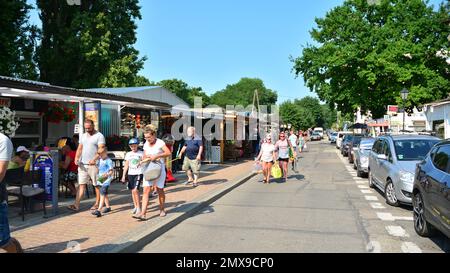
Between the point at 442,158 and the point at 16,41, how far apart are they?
29853 mm

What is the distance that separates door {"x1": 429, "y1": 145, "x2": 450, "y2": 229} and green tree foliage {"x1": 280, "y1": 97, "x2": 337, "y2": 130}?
59455 millimetres

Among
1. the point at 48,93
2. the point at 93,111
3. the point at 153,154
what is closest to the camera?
the point at 153,154

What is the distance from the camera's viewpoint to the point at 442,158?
20.6 ft

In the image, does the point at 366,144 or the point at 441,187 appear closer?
the point at 441,187

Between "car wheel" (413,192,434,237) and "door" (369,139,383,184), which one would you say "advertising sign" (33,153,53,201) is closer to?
"car wheel" (413,192,434,237)

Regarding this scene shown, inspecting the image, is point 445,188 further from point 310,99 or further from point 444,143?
point 310,99

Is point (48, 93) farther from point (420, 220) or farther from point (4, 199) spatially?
point (420, 220)

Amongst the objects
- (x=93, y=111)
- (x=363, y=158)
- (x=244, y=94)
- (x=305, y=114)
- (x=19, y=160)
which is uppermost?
(x=244, y=94)

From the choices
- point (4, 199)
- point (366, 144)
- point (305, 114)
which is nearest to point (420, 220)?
point (4, 199)

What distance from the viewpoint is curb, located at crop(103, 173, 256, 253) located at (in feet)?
19.1

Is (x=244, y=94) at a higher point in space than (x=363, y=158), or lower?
higher

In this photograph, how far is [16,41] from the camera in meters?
29.3

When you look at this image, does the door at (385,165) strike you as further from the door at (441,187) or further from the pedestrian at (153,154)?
the pedestrian at (153,154)

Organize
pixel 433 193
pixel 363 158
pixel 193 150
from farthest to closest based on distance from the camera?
pixel 363 158 → pixel 193 150 → pixel 433 193
